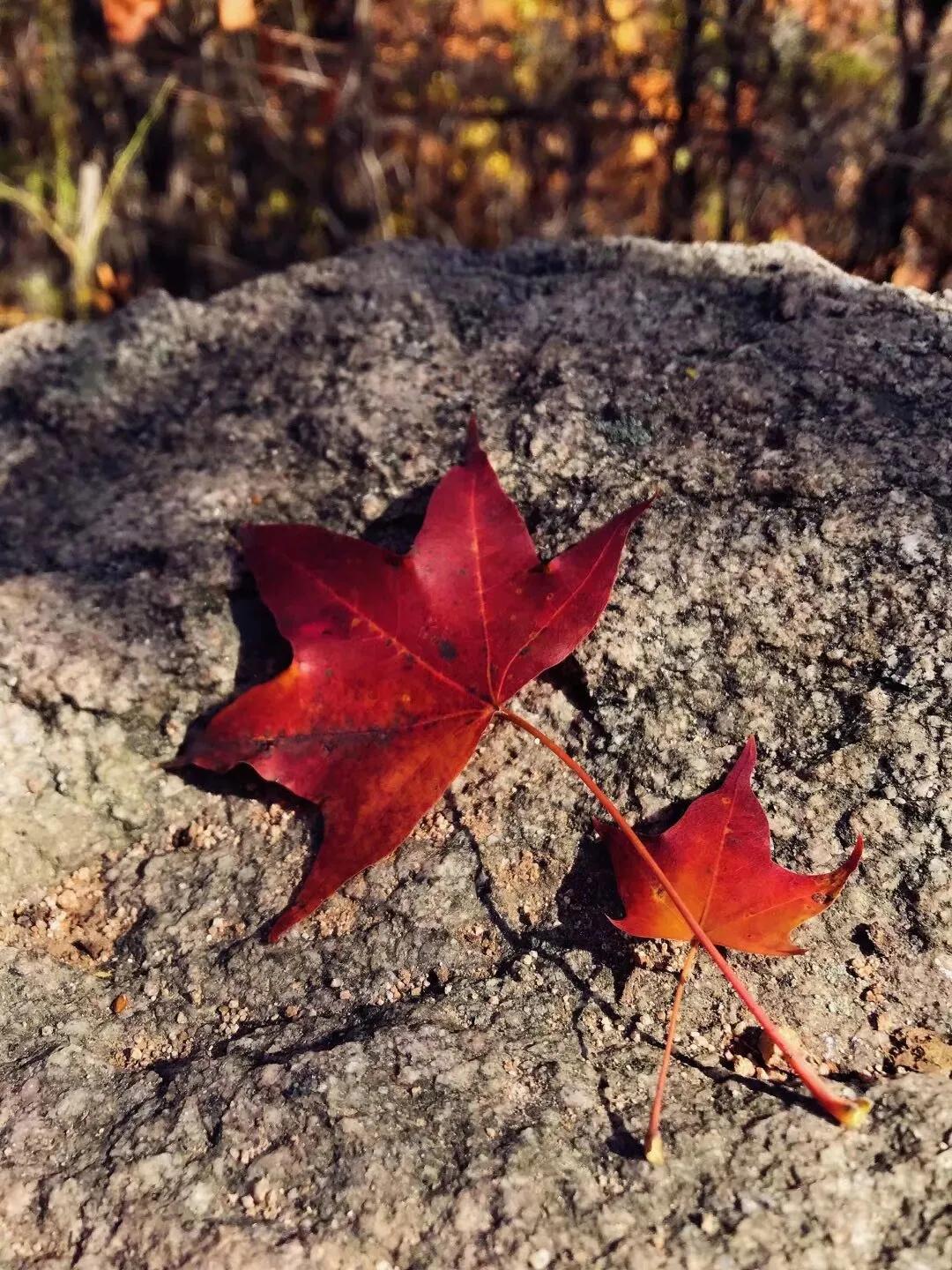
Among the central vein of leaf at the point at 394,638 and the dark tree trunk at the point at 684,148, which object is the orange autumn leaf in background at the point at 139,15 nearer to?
the dark tree trunk at the point at 684,148

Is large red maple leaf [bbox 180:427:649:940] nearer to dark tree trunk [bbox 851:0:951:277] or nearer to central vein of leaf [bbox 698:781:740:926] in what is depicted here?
central vein of leaf [bbox 698:781:740:926]

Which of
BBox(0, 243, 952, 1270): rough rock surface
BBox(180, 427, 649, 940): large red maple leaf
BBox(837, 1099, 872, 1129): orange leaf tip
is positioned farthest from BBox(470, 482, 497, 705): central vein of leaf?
BBox(837, 1099, 872, 1129): orange leaf tip

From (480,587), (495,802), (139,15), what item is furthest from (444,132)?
(495,802)

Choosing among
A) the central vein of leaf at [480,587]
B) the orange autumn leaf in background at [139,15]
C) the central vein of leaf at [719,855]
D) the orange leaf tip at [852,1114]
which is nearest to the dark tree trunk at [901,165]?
the orange autumn leaf in background at [139,15]

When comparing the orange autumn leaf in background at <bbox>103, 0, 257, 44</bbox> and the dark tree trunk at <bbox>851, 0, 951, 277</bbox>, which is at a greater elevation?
the orange autumn leaf in background at <bbox>103, 0, 257, 44</bbox>

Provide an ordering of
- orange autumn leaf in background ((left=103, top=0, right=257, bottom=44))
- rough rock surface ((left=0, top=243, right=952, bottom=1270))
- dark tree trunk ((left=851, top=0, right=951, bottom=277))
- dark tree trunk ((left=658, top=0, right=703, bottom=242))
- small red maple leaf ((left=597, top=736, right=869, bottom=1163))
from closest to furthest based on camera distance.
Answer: rough rock surface ((left=0, top=243, right=952, bottom=1270)) → small red maple leaf ((left=597, top=736, right=869, bottom=1163)) → dark tree trunk ((left=851, top=0, right=951, bottom=277)) → dark tree trunk ((left=658, top=0, right=703, bottom=242)) → orange autumn leaf in background ((left=103, top=0, right=257, bottom=44))

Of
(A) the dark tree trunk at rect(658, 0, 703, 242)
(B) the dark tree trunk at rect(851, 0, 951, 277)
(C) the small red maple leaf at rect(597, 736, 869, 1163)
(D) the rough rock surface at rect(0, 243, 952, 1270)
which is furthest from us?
(A) the dark tree trunk at rect(658, 0, 703, 242)

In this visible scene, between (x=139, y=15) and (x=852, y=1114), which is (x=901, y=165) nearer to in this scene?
(x=139, y=15)

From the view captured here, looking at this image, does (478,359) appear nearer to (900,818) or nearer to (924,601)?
(924,601)

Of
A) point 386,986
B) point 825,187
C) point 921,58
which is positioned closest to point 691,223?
point 825,187
